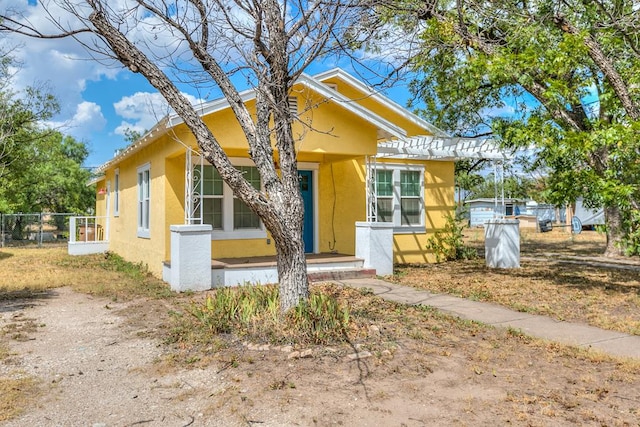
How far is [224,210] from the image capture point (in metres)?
10.9

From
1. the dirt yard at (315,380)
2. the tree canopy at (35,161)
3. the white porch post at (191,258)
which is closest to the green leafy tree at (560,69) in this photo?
the dirt yard at (315,380)

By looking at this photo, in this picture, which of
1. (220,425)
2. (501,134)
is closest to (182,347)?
(220,425)

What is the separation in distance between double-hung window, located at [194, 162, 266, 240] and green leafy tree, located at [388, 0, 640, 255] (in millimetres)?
5074

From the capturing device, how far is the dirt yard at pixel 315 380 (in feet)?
11.7

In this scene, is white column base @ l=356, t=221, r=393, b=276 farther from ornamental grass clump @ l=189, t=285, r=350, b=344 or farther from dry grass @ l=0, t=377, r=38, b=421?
dry grass @ l=0, t=377, r=38, b=421

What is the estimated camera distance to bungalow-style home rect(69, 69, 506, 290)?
927cm

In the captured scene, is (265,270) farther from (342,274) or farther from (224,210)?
(224,210)

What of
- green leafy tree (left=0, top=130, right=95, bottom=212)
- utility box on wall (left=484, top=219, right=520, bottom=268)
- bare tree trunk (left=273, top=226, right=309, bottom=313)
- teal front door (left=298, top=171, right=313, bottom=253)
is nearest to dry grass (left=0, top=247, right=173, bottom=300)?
bare tree trunk (left=273, top=226, right=309, bottom=313)

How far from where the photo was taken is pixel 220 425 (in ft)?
11.3

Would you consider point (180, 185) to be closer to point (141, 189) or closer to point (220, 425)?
point (141, 189)

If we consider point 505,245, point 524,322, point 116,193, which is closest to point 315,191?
point 505,245

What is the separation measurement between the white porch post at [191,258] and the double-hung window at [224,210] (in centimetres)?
176

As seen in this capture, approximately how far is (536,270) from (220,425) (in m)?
10.7

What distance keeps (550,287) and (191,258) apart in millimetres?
7118
